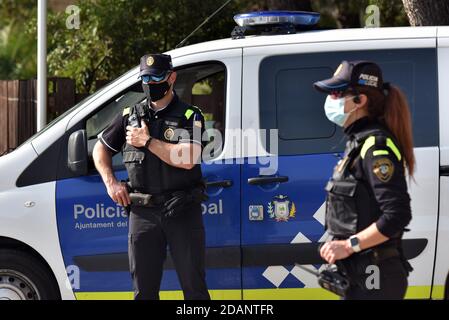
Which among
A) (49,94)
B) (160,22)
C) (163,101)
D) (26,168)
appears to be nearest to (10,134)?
(49,94)

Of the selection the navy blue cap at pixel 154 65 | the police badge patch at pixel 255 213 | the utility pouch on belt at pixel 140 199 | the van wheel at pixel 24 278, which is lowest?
the van wheel at pixel 24 278

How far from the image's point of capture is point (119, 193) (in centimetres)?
528

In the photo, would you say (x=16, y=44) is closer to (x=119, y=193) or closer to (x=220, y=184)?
(x=220, y=184)

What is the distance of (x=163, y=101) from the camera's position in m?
5.30

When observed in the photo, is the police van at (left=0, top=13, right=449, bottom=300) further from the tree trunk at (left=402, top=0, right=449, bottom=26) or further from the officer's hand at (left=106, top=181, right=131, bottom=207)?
the tree trunk at (left=402, top=0, right=449, bottom=26)

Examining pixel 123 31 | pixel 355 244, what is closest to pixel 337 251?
pixel 355 244

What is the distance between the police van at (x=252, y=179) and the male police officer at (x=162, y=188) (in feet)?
1.35

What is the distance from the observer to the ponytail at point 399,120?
167 inches

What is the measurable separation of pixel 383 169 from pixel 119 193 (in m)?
1.77

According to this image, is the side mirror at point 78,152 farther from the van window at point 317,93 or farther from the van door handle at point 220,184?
the van window at point 317,93

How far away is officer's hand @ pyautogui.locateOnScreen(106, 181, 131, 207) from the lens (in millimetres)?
5273

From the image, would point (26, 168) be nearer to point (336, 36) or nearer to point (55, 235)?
point (55, 235)

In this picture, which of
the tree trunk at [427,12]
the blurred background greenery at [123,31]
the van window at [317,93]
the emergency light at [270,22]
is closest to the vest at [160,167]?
the van window at [317,93]
